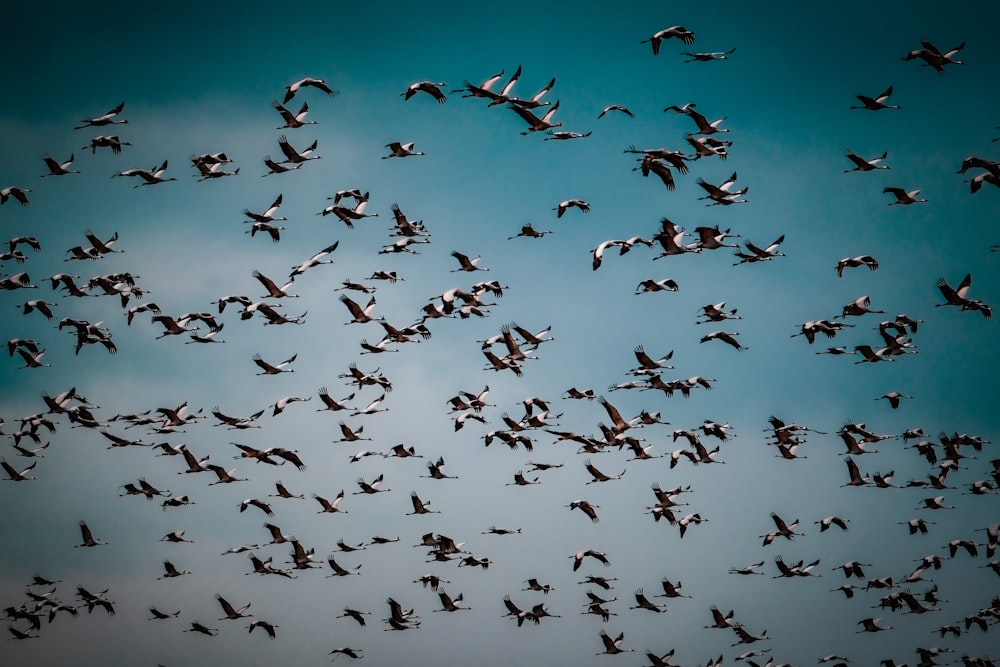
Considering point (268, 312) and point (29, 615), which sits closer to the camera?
point (268, 312)

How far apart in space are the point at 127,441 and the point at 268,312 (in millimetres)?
9714

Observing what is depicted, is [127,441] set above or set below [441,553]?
above

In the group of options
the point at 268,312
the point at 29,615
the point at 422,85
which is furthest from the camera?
the point at 29,615

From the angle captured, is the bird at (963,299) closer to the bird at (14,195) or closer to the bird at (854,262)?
the bird at (854,262)

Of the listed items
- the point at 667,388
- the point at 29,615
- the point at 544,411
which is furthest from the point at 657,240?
the point at 29,615

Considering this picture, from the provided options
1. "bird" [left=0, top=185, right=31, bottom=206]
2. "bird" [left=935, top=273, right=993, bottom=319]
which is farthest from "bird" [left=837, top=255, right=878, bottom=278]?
"bird" [left=0, top=185, right=31, bottom=206]

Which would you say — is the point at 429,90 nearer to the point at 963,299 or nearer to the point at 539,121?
the point at 539,121

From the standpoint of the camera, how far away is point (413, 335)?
49750 mm

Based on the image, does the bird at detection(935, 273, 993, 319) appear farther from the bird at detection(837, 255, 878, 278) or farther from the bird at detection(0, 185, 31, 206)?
the bird at detection(0, 185, 31, 206)

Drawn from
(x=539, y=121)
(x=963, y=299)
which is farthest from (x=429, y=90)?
(x=963, y=299)

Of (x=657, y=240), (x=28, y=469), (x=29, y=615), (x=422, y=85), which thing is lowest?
(x=29, y=615)

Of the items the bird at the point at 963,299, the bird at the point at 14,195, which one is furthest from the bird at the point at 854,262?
the bird at the point at 14,195

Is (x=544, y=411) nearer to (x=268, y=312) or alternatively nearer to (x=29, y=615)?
(x=268, y=312)

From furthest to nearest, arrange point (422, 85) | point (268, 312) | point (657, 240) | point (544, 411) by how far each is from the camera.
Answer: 1. point (544, 411)
2. point (268, 312)
3. point (657, 240)
4. point (422, 85)
